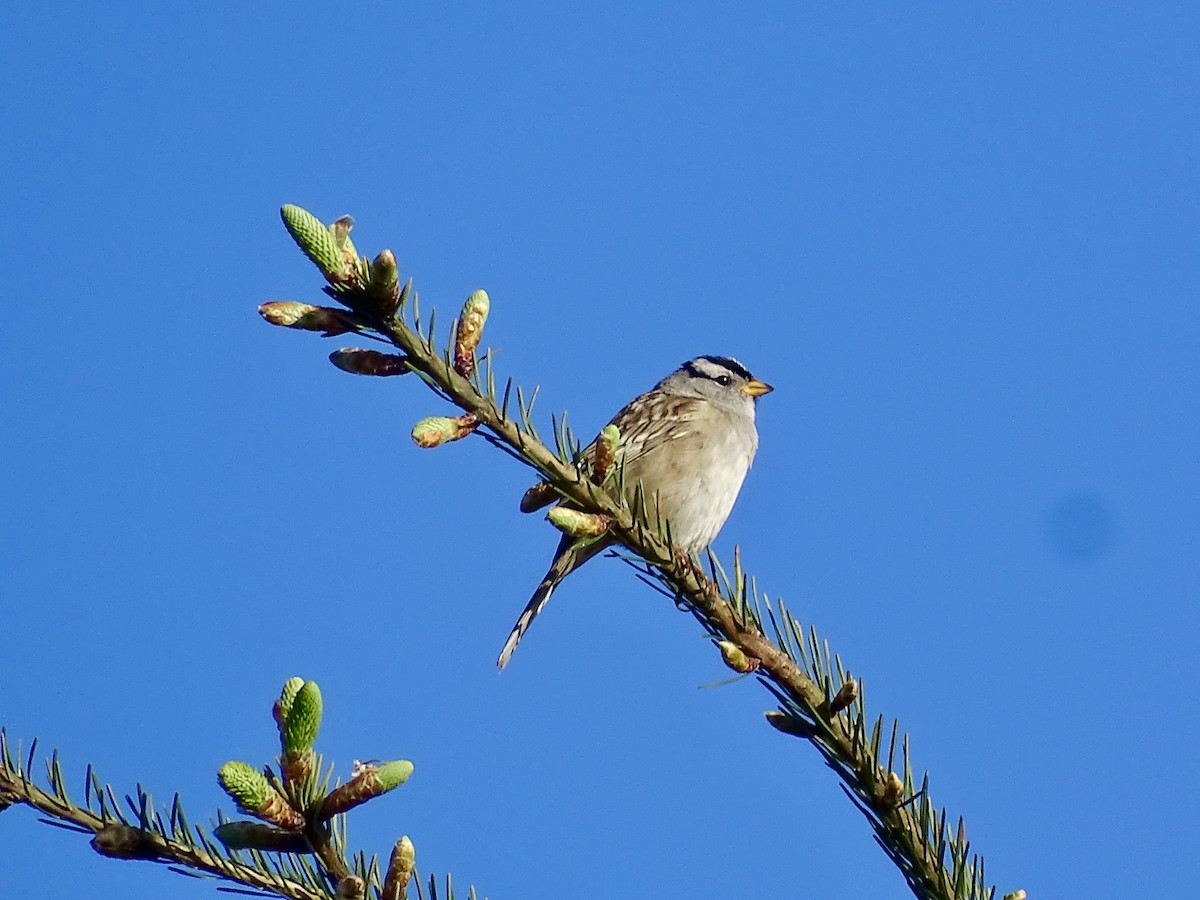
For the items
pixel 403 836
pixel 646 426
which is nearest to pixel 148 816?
pixel 403 836

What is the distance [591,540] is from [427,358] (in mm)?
455

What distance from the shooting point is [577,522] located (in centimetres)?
217

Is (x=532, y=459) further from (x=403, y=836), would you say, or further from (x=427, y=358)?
(x=403, y=836)

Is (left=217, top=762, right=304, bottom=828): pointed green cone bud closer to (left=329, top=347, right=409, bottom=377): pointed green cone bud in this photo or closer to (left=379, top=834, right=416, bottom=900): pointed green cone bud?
(left=379, top=834, right=416, bottom=900): pointed green cone bud

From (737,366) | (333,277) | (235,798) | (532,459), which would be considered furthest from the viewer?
(737,366)

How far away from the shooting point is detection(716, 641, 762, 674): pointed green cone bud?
2.26 meters

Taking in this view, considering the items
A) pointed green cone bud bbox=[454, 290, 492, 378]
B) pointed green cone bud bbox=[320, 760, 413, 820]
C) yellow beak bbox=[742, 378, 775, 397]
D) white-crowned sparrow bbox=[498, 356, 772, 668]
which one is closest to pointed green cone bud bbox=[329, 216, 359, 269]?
pointed green cone bud bbox=[454, 290, 492, 378]

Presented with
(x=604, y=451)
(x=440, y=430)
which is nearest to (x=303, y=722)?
(x=440, y=430)

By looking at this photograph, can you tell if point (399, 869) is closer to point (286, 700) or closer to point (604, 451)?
point (286, 700)

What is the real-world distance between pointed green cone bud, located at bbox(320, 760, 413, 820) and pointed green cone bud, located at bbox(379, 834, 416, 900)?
0.24 feet

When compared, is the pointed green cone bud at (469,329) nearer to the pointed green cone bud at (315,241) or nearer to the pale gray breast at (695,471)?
the pointed green cone bud at (315,241)

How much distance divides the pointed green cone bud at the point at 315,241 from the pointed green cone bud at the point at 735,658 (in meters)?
0.92

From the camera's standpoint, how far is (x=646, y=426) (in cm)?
591

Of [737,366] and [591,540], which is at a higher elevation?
[737,366]
